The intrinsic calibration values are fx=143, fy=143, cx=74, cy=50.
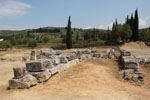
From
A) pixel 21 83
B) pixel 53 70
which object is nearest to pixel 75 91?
pixel 21 83

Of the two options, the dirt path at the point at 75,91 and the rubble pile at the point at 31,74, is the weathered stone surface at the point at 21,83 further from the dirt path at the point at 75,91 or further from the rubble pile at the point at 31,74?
the dirt path at the point at 75,91

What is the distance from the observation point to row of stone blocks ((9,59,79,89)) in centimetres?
707

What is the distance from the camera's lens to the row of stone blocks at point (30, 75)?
7066 millimetres

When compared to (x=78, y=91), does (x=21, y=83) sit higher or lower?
higher

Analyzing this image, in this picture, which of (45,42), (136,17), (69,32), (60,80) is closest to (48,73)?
(60,80)

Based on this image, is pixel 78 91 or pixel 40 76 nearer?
pixel 78 91

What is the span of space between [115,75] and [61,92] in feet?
15.9

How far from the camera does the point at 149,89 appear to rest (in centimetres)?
744

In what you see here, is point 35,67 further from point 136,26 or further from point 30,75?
point 136,26

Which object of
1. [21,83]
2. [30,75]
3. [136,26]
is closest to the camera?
[21,83]

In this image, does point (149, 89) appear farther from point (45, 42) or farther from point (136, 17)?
point (45, 42)

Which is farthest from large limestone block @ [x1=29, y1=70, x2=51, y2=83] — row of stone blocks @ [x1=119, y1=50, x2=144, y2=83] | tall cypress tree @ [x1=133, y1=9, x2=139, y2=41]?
tall cypress tree @ [x1=133, y1=9, x2=139, y2=41]

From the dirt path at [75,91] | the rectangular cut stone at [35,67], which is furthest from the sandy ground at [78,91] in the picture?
the rectangular cut stone at [35,67]

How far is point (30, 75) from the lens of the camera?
7.62 m
